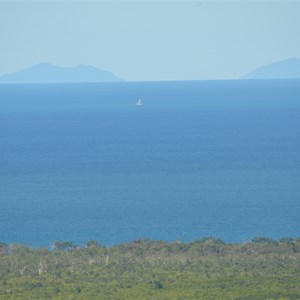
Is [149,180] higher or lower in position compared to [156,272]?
lower

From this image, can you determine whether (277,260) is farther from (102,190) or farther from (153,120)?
(153,120)

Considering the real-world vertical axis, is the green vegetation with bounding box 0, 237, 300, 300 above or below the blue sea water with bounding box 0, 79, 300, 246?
above

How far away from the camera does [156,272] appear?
1211 inches

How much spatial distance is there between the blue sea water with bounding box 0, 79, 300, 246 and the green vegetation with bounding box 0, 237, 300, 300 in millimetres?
9722

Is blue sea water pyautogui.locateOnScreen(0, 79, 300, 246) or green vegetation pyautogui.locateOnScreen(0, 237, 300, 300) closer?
green vegetation pyautogui.locateOnScreen(0, 237, 300, 300)

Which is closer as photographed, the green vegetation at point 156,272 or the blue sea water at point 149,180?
the green vegetation at point 156,272

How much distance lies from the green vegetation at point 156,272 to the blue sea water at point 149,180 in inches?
383

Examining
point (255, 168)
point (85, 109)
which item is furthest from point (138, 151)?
point (85, 109)

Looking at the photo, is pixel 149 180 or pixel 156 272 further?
pixel 149 180

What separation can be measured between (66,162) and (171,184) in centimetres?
1665

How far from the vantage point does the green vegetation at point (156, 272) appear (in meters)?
28.1

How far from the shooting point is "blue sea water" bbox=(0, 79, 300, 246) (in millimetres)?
48594

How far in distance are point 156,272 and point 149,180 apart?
35.1 metres

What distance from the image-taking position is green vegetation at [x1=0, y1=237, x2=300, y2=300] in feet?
92.1
